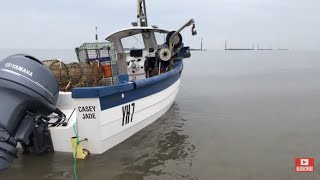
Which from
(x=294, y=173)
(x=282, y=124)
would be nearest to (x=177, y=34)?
(x=282, y=124)

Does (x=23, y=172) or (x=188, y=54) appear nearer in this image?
(x=23, y=172)

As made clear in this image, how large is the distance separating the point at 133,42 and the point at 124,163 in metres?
5.75

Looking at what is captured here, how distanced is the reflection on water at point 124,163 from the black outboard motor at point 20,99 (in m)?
0.70

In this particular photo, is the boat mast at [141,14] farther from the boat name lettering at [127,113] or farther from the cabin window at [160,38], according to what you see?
the boat name lettering at [127,113]

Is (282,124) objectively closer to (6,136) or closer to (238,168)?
(238,168)

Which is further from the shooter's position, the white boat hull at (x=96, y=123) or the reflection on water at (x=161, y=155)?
the white boat hull at (x=96, y=123)

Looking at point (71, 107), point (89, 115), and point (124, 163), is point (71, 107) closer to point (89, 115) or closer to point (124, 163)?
point (89, 115)

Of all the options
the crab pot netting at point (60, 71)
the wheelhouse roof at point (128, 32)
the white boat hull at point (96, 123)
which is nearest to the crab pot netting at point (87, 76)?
the crab pot netting at point (60, 71)

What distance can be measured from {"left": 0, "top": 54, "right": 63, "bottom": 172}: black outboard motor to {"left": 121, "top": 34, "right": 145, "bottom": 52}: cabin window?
18.4 feet

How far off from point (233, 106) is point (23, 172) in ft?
27.0

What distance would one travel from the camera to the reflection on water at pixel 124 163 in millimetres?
5727

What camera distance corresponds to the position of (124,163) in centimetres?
628

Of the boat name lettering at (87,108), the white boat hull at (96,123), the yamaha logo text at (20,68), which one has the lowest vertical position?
the white boat hull at (96,123)

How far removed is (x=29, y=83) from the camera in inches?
213
